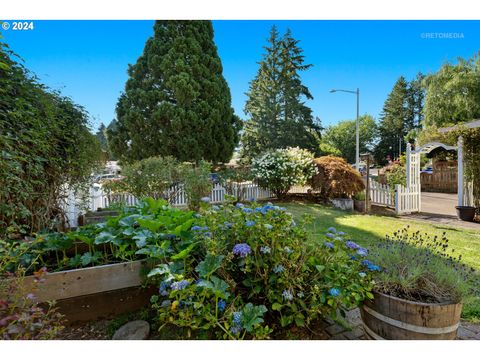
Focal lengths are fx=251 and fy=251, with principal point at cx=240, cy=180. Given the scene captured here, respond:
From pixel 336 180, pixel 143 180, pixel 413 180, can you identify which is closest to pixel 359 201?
pixel 336 180

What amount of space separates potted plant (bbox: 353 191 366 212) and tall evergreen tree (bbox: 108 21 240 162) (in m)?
3.66

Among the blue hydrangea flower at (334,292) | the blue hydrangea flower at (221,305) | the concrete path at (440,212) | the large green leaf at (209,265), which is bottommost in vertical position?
the concrete path at (440,212)

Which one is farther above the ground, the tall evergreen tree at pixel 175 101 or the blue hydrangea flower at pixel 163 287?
the tall evergreen tree at pixel 175 101

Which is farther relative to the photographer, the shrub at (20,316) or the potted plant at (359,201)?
the potted plant at (359,201)

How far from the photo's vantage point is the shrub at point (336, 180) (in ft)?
16.1

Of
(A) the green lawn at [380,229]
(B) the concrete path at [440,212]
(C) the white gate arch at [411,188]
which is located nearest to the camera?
(A) the green lawn at [380,229]

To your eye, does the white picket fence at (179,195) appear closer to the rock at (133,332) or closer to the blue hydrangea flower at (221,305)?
the rock at (133,332)

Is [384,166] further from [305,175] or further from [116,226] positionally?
[116,226]

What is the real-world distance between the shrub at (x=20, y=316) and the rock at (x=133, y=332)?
27cm

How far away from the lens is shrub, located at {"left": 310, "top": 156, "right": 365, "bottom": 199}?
491cm

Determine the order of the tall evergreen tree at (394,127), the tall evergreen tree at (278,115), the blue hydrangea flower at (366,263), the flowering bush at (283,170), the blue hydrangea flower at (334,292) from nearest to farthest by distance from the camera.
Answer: the blue hydrangea flower at (334,292), the blue hydrangea flower at (366,263), the tall evergreen tree at (394,127), the flowering bush at (283,170), the tall evergreen tree at (278,115)

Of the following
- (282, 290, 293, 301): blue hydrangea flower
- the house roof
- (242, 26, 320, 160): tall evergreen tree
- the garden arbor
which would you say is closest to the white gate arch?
the garden arbor

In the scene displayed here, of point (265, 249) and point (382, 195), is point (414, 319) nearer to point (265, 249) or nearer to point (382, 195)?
point (265, 249)

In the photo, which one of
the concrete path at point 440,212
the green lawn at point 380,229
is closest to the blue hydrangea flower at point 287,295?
the green lawn at point 380,229
